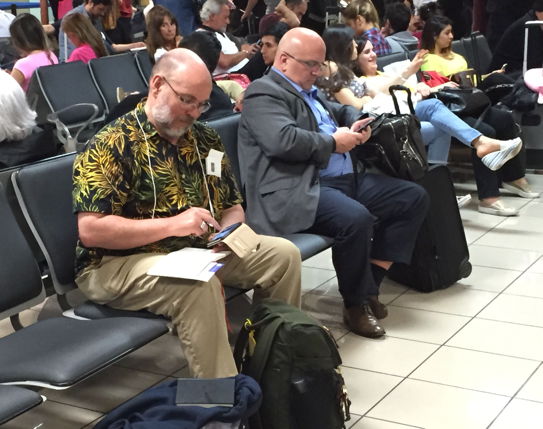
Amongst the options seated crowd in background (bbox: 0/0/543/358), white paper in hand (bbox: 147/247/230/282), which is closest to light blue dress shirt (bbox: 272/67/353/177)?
seated crowd in background (bbox: 0/0/543/358)

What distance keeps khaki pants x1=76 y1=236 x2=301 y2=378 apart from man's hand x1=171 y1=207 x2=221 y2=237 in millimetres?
134

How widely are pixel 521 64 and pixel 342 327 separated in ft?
13.0

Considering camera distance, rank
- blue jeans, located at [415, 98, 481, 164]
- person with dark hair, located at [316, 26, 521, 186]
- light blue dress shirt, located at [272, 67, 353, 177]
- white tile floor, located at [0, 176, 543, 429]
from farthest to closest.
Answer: blue jeans, located at [415, 98, 481, 164] < person with dark hair, located at [316, 26, 521, 186] < light blue dress shirt, located at [272, 67, 353, 177] < white tile floor, located at [0, 176, 543, 429]

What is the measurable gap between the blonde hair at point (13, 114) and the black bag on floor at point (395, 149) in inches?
63.6

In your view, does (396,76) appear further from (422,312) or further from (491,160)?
(422,312)

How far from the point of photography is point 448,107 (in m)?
5.85

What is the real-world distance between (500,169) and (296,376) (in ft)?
12.1

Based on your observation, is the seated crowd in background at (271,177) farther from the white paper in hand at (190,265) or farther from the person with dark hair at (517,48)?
the person with dark hair at (517,48)

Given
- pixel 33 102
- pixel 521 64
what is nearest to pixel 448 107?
pixel 521 64

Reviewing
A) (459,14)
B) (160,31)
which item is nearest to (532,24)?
(160,31)

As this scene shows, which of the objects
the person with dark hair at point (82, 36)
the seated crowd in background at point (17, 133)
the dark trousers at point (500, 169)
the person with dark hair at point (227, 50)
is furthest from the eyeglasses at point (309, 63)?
the person with dark hair at point (82, 36)

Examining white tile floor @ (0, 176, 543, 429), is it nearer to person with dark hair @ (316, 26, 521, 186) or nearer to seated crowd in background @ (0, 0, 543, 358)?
seated crowd in background @ (0, 0, 543, 358)

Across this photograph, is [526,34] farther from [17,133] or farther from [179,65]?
[179,65]

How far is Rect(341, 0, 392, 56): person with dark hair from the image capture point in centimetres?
716
